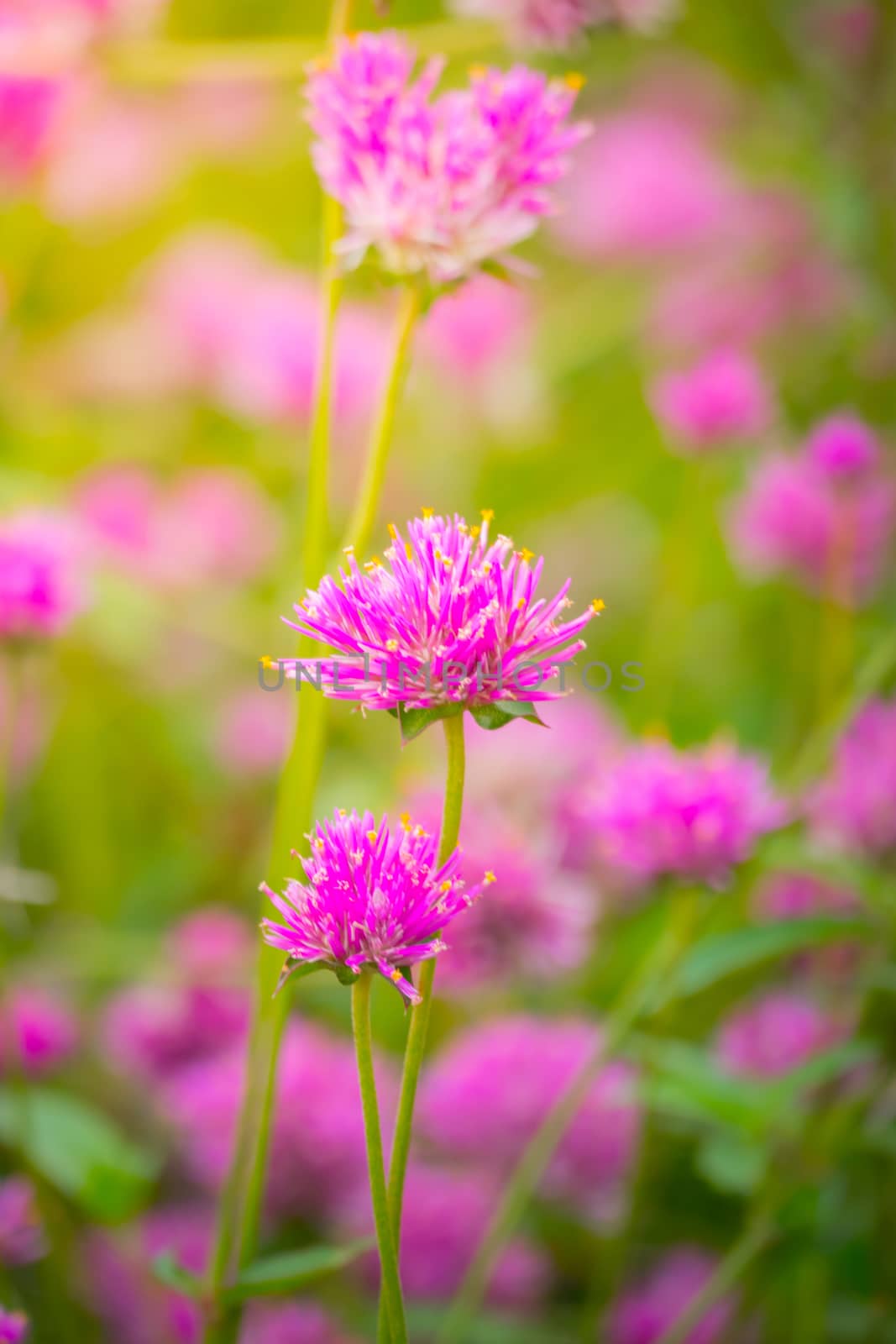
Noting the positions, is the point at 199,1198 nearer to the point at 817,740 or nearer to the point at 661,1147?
the point at 661,1147

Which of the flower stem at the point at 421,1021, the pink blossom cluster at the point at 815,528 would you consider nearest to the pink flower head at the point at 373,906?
the flower stem at the point at 421,1021

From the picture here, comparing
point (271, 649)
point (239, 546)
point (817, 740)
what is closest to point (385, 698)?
point (817, 740)

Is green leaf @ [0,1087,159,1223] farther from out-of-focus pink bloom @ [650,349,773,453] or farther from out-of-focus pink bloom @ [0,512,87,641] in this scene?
out-of-focus pink bloom @ [650,349,773,453]

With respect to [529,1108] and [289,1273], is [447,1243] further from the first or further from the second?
[289,1273]

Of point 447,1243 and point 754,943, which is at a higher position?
point 754,943

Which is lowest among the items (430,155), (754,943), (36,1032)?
(36,1032)

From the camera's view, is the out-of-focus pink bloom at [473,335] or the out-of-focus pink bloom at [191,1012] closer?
the out-of-focus pink bloom at [191,1012]

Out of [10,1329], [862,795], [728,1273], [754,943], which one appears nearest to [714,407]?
[862,795]

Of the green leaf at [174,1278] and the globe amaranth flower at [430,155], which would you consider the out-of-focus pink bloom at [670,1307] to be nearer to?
the green leaf at [174,1278]
